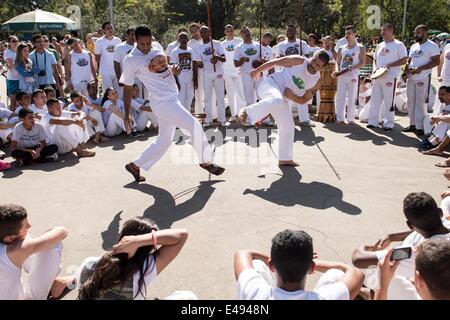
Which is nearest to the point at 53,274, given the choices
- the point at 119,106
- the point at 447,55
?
the point at 119,106

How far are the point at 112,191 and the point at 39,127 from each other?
2.27m

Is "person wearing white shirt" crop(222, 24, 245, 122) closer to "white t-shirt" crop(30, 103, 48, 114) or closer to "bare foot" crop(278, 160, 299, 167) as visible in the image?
"bare foot" crop(278, 160, 299, 167)

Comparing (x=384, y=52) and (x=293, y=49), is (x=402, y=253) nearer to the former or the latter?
(x=384, y=52)

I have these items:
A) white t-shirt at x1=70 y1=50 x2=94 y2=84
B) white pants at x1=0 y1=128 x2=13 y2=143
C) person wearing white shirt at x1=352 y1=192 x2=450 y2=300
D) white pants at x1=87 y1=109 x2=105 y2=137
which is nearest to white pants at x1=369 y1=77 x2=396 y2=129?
white pants at x1=87 y1=109 x2=105 y2=137

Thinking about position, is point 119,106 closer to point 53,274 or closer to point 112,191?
point 112,191


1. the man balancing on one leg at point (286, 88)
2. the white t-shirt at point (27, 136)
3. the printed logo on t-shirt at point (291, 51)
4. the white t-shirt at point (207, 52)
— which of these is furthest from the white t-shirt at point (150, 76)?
the printed logo on t-shirt at point (291, 51)

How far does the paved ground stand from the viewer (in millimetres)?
4234

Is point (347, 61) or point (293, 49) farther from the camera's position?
point (293, 49)

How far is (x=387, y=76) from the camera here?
349 inches

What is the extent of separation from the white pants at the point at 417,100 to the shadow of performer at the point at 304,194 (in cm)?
376

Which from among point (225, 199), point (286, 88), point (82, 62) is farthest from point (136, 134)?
point (225, 199)

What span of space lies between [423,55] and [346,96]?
1.88 meters

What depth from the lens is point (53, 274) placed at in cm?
341

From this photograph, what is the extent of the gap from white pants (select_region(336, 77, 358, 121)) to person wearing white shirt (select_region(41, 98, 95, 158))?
5352 mm
